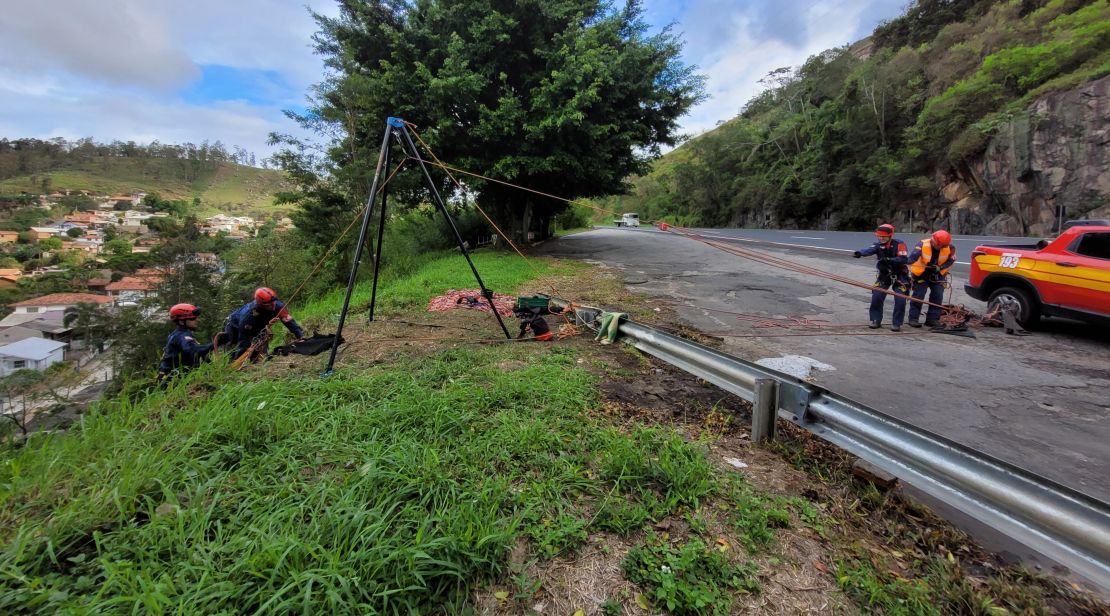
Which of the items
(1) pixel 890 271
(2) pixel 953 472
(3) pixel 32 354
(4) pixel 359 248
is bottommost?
(3) pixel 32 354

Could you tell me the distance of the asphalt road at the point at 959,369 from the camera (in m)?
3.05

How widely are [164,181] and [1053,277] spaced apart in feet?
413

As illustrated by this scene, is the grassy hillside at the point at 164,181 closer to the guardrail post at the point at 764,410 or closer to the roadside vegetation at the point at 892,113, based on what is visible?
the roadside vegetation at the point at 892,113

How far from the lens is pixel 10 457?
2.54m

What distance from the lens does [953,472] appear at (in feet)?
6.11

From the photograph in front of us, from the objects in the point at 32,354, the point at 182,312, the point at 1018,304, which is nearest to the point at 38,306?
the point at 32,354

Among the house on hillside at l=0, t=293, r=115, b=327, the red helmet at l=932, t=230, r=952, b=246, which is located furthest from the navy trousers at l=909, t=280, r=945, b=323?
the house on hillside at l=0, t=293, r=115, b=327

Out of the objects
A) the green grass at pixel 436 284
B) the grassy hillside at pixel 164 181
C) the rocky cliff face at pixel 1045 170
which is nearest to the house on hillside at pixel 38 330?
the green grass at pixel 436 284

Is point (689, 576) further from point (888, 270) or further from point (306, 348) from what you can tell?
point (888, 270)

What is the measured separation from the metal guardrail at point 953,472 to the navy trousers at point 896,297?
4324mm

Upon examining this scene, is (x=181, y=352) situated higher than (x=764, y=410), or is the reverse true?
(x=764, y=410)

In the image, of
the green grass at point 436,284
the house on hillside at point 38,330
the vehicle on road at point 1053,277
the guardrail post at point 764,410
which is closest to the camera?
the guardrail post at point 764,410

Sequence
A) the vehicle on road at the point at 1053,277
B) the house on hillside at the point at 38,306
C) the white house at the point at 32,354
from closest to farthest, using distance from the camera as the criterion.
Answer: the vehicle on road at the point at 1053,277 → the white house at the point at 32,354 → the house on hillside at the point at 38,306

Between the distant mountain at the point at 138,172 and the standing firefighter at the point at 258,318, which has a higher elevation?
the distant mountain at the point at 138,172
